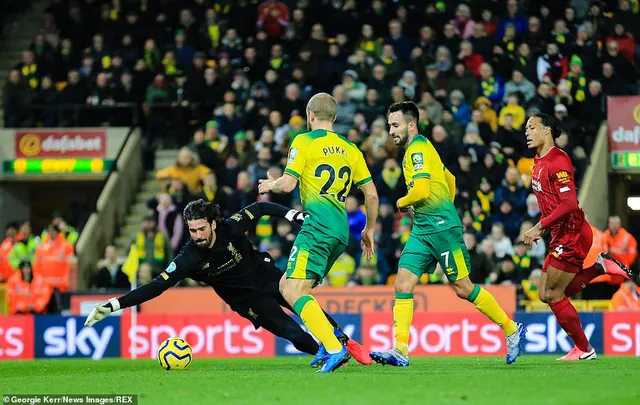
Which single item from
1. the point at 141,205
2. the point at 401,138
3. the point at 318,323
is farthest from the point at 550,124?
the point at 141,205

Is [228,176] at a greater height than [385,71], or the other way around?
[385,71]

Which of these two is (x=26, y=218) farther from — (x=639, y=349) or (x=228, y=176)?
(x=639, y=349)

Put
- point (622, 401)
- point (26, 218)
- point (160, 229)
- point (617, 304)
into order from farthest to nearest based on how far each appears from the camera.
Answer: point (26, 218) < point (160, 229) < point (617, 304) < point (622, 401)

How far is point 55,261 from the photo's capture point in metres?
22.0

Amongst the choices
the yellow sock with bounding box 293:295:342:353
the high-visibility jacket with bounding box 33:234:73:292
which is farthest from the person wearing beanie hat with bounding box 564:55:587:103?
the yellow sock with bounding box 293:295:342:353

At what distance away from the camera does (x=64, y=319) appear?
1844cm

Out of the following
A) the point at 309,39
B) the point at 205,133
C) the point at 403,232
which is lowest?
the point at 403,232

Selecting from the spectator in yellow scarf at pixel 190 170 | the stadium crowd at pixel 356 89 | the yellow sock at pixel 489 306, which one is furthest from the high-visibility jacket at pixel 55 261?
the yellow sock at pixel 489 306

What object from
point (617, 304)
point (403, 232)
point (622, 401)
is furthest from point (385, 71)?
point (622, 401)

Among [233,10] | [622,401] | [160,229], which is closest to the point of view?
[622,401]

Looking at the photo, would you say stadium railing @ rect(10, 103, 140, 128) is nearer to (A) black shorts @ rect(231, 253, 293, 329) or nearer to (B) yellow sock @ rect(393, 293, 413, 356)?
(A) black shorts @ rect(231, 253, 293, 329)

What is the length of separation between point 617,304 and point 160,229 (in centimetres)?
767

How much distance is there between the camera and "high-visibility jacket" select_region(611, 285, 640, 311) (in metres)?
18.3

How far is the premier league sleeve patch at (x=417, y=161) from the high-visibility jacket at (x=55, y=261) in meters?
11.9
